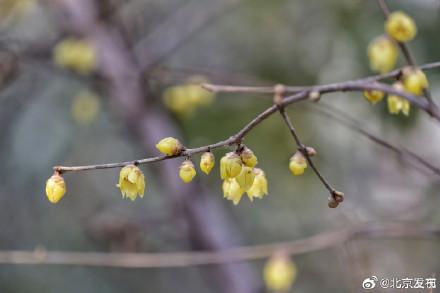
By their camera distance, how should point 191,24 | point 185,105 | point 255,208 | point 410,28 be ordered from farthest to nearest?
point 255,208 < point 191,24 < point 185,105 < point 410,28

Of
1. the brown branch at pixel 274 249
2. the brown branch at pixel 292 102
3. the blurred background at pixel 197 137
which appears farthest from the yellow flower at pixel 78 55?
the brown branch at pixel 292 102

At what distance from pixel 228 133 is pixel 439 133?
0.74 metres

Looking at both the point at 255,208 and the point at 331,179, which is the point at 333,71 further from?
the point at 255,208

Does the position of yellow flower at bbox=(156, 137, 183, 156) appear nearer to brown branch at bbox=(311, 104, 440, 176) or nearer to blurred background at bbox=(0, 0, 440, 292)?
brown branch at bbox=(311, 104, 440, 176)

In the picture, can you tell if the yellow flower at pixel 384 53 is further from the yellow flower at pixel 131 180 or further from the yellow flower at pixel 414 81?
the yellow flower at pixel 131 180

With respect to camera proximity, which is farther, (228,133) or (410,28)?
(228,133)

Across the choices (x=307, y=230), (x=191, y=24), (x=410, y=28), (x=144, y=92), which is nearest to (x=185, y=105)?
→ (x=144, y=92)

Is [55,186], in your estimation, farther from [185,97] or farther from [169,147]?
[185,97]

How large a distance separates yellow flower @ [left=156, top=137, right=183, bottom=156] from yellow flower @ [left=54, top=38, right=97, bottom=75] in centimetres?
112

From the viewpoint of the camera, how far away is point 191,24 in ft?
6.44

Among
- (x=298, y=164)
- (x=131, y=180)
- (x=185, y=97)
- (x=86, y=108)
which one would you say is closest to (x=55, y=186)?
(x=131, y=180)

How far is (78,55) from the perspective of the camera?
1.79 m

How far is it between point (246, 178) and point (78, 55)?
1.12m

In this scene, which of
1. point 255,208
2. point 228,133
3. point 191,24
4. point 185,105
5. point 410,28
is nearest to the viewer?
point 410,28
